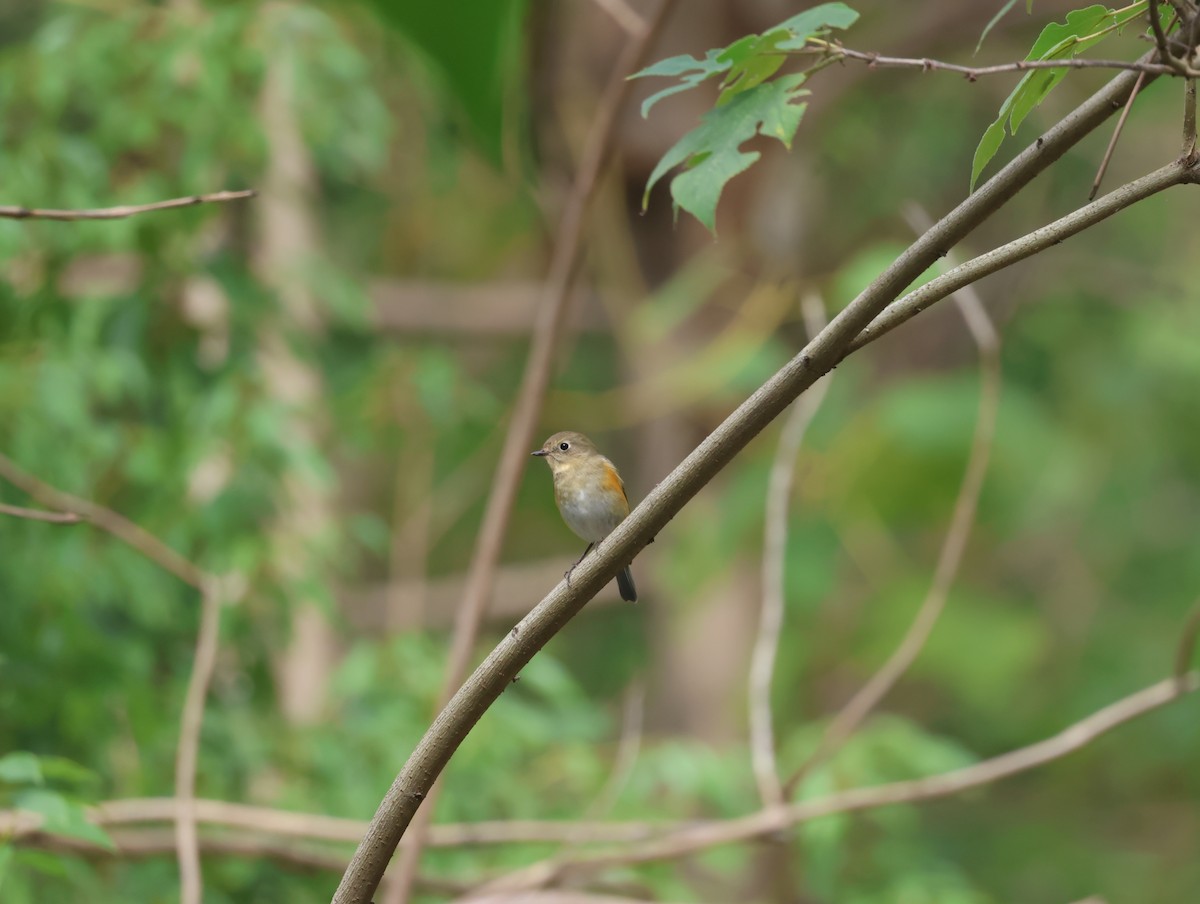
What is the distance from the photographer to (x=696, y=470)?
140 centimetres

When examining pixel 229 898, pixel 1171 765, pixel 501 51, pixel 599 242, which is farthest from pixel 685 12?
pixel 501 51

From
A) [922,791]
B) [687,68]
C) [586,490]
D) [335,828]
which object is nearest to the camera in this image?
[687,68]

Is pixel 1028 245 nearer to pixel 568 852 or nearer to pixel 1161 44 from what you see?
pixel 1161 44

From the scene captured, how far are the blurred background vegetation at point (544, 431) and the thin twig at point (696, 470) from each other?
1.49ft

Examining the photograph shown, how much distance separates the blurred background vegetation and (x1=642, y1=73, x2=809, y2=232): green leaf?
0.87ft

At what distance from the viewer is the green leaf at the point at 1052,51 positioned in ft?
4.54

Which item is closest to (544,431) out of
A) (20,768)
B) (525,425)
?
(525,425)

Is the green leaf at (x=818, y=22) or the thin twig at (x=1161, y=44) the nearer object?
the thin twig at (x=1161, y=44)

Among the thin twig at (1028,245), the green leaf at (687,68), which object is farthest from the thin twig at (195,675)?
the thin twig at (1028,245)

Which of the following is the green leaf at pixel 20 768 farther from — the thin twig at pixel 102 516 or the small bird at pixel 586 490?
the small bird at pixel 586 490

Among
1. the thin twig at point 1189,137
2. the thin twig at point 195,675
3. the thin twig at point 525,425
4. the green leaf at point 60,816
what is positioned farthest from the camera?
the thin twig at point 525,425

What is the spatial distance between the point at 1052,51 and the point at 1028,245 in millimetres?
243

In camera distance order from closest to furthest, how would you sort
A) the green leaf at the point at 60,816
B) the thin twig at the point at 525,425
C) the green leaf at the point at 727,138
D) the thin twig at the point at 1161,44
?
the thin twig at the point at 1161,44 → the green leaf at the point at 727,138 → the green leaf at the point at 60,816 → the thin twig at the point at 525,425

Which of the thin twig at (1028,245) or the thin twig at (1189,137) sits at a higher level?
the thin twig at (1189,137)
